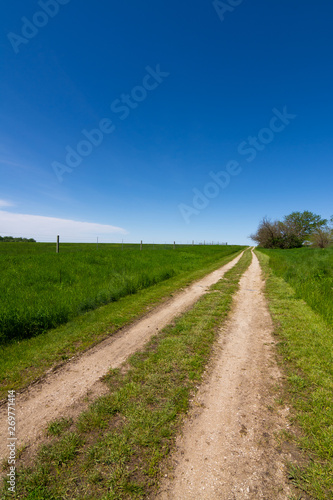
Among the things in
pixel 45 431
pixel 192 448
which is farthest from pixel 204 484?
pixel 45 431

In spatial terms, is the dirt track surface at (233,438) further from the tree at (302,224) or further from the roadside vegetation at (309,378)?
the tree at (302,224)

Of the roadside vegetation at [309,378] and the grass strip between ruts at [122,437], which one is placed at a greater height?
the roadside vegetation at [309,378]

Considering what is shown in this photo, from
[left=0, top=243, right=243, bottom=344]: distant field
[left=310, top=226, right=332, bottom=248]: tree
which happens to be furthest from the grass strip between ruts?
[left=310, top=226, right=332, bottom=248]: tree

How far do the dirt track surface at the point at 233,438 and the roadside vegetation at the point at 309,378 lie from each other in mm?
210

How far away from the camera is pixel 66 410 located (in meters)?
2.84

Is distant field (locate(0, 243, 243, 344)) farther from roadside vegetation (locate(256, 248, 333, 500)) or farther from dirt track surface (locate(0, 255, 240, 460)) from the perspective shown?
roadside vegetation (locate(256, 248, 333, 500))

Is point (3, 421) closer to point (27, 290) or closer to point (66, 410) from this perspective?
point (66, 410)

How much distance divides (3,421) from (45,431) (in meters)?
0.71

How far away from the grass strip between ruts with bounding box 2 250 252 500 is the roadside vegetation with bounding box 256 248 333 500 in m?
1.39

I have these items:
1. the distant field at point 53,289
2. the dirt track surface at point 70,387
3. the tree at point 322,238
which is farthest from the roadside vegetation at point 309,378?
the tree at point 322,238

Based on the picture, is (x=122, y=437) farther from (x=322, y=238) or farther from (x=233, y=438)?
(x=322, y=238)

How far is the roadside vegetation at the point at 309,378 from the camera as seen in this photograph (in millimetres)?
2025

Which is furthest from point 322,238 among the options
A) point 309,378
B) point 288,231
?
point 309,378

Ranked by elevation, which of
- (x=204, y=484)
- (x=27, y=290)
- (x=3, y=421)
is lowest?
(x=3, y=421)
